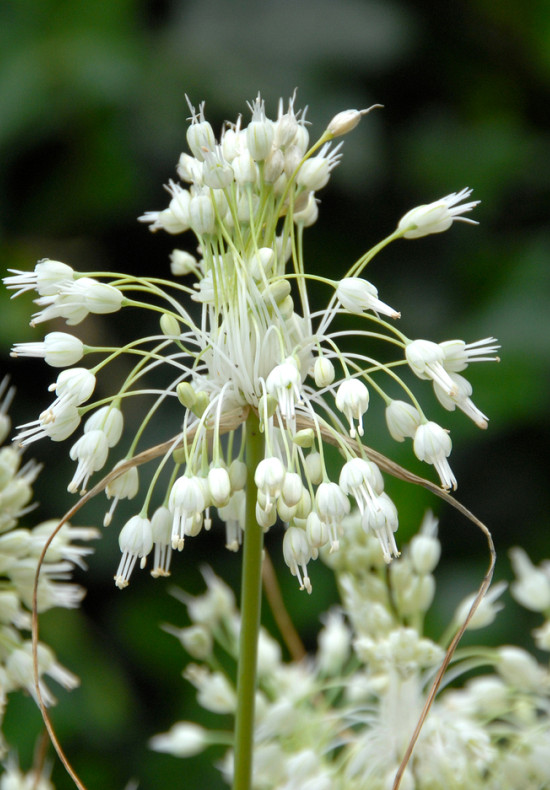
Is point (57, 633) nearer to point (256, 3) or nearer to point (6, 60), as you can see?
point (6, 60)

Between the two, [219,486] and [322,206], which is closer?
[219,486]

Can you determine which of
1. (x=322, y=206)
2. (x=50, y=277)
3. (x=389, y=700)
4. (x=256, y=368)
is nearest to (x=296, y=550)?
(x=256, y=368)

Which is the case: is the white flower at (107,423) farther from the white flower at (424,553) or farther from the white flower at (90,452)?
the white flower at (424,553)

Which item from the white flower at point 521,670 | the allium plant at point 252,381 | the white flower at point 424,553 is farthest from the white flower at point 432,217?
the white flower at point 521,670

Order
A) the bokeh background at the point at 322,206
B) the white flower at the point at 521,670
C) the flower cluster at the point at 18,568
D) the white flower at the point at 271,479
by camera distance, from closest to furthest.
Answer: the white flower at the point at 271,479
the flower cluster at the point at 18,568
the white flower at the point at 521,670
the bokeh background at the point at 322,206

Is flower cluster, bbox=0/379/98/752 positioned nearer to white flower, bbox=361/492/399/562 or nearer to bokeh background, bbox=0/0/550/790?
white flower, bbox=361/492/399/562

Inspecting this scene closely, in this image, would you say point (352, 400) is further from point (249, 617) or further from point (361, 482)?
point (249, 617)
